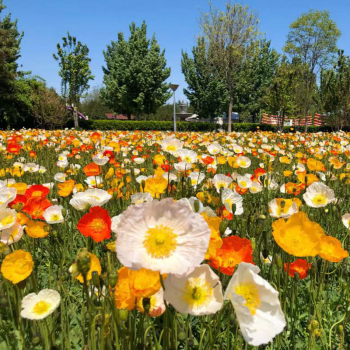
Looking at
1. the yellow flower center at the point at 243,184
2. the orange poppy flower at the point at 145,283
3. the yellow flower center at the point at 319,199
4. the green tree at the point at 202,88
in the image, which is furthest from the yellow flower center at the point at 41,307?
the green tree at the point at 202,88

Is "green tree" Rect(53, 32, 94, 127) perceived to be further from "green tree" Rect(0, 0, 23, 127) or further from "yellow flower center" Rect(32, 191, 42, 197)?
"yellow flower center" Rect(32, 191, 42, 197)

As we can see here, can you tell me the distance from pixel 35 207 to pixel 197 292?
0.96m

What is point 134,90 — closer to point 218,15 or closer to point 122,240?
point 218,15

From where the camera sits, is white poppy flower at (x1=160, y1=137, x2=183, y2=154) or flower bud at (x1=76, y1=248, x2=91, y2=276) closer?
flower bud at (x1=76, y1=248, x2=91, y2=276)

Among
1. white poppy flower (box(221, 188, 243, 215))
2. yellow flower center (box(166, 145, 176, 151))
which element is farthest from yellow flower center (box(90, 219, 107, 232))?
yellow flower center (box(166, 145, 176, 151))

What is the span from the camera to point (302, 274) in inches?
48.8

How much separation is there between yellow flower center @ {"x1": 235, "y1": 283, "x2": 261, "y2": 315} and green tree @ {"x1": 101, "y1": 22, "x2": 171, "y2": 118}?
2934 centimetres

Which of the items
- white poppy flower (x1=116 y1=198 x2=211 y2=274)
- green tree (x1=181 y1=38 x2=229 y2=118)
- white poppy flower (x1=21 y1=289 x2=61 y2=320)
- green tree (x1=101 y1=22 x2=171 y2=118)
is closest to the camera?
white poppy flower (x1=116 y1=198 x2=211 y2=274)

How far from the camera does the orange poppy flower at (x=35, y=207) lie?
4.35 feet

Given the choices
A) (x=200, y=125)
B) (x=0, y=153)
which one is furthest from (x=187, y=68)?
(x=0, y=153)

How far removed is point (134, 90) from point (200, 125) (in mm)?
7664

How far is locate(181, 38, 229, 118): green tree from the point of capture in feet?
107

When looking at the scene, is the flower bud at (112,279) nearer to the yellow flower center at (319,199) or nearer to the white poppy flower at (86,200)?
the white poppy flower at (86,200)

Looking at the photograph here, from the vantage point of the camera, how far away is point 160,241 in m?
0.59
